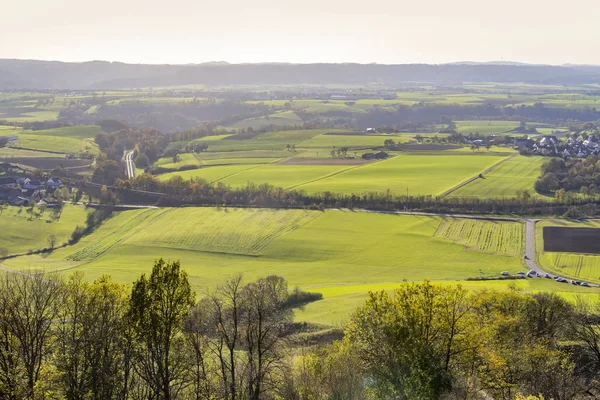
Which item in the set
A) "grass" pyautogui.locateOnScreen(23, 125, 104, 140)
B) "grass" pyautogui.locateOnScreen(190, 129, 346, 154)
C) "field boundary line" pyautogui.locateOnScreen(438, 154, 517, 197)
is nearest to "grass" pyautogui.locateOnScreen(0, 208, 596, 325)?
"field boundary line" pyautogui.locateOnScreen(438, 154, 517, 197)

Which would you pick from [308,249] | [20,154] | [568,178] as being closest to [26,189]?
[20,154]

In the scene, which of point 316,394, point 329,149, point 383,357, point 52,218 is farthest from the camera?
point 329,149

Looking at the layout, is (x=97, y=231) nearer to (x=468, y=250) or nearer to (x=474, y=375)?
(x=468, y=250)

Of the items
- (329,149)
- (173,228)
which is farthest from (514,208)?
(329,149)

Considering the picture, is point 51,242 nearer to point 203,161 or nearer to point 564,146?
point 203,161

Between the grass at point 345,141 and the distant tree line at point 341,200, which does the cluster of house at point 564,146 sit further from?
the distant tree line at point 341,200

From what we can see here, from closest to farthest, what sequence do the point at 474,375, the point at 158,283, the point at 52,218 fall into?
the point at 158,283
the point at 474,375
the point at 52,218

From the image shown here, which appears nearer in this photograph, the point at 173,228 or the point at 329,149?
the point at 173,228
